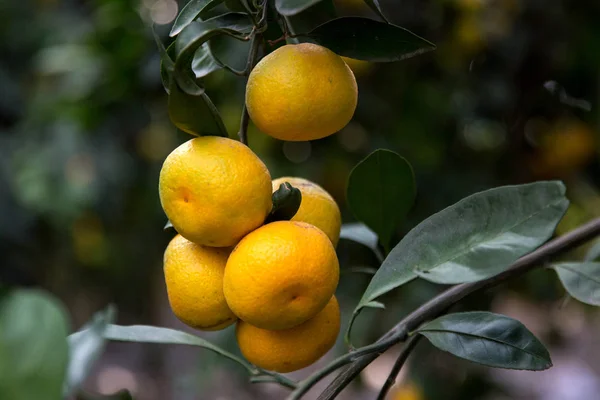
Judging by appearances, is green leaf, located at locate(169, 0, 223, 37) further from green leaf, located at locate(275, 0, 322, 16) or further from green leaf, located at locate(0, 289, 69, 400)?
green leaf, located at locate(0, 289, 69, 400)

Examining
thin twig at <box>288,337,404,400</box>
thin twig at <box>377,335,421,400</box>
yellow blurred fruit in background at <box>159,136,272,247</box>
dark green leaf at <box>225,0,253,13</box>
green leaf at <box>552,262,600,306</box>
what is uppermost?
dark green leaf at <box>225,0,253,13</box>

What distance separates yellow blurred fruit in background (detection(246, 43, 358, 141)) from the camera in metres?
0.45

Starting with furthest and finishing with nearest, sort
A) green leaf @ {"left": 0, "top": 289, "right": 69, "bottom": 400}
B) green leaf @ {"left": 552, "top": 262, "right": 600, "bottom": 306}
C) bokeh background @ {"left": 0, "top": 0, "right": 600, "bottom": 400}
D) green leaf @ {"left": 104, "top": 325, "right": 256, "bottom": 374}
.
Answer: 1. bokeh background @ {"left": 0, "top": 0, "right": 600, "bottom": 400}
2. green leaf @ {"left": 552, "top": 262, "right": 600, "bottom": 306}
3. green leaf @ {"left": 104, "top": 325, "right": 256, "bottom": 374}
4. green leaf @ {"left": 0, "top": 289, "right": 69, "bottom": 400}

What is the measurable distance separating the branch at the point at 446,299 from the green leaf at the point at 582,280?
0.06ft

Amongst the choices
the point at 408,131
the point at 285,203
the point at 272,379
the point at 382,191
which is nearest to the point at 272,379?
the point at 272,379

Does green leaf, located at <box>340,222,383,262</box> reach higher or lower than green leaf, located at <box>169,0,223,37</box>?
lower

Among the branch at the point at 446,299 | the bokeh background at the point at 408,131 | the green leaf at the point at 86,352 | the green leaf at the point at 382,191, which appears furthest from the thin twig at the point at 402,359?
the bokeh background at the point at 408,131

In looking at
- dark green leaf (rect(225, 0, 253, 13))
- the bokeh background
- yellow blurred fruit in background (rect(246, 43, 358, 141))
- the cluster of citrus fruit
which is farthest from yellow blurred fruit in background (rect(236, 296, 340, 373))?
the bokeh background

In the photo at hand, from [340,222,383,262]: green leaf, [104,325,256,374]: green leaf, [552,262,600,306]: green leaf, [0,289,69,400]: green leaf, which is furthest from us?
[340,222,383,262]: green leaf

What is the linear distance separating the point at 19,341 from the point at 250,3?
299mm

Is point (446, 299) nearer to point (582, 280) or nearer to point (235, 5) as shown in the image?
point (582, 280)

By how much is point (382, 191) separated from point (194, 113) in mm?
217

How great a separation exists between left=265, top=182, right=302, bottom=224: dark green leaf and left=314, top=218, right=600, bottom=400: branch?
109mm

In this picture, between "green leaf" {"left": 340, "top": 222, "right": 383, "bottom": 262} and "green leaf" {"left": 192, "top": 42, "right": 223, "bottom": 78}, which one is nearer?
"green leaf" {"left": 192, "top": 42, "right": 223, "bottom": 78}
